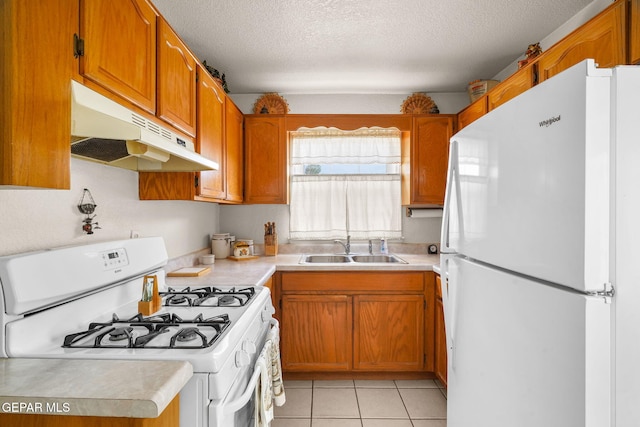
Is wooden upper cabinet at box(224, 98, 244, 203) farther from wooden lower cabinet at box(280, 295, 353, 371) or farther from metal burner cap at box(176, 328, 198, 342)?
metal burner cap at box(176, 328, 198, 342)

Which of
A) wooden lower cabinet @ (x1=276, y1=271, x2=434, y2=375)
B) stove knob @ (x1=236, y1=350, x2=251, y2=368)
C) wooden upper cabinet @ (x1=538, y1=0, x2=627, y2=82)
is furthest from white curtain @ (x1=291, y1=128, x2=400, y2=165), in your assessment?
stove knob @ (x1=236, y1=350, x2=251, y2=368)

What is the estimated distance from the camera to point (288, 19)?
1.98 meters

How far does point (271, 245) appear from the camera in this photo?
301cm

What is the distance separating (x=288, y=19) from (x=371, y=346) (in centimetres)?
225

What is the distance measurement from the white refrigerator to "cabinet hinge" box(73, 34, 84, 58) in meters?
1.32

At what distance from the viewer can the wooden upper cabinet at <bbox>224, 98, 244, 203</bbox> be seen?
8.10ft

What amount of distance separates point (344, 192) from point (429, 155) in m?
0.82

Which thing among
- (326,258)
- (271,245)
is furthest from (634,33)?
(271,245)

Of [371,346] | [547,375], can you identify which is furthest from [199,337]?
[371,346]

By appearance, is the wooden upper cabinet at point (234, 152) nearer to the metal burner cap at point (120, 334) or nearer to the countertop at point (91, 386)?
the metal burner cap at point (120, 334)

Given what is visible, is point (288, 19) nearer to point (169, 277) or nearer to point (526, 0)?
point (526, 0)

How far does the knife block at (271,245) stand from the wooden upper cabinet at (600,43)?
2263 millimetres

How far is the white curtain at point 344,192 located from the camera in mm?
3154

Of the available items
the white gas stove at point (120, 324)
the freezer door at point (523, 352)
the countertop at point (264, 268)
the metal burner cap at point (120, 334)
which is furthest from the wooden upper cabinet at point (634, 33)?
the metal burner cap at point (120, 334)
